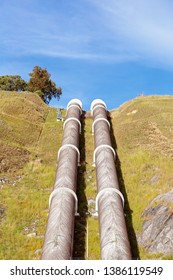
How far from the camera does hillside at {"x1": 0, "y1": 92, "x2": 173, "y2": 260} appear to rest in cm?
2617

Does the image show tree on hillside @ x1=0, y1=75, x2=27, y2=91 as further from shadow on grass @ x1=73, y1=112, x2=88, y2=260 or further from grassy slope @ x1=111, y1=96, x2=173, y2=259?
shadow on grass @ x1=73, y1=112, x2=88, y2=260

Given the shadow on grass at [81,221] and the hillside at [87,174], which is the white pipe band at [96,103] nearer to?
the hillside at [87,174]

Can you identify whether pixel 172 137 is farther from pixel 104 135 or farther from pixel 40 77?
pixel 40 77

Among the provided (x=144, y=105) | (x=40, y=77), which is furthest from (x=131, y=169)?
(x=40, y=77)

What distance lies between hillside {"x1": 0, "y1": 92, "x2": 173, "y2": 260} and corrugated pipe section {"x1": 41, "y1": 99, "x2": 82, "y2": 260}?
240 centimetres

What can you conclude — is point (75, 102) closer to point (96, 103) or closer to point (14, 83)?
point (96, 103)

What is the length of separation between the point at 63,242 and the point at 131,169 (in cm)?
1715

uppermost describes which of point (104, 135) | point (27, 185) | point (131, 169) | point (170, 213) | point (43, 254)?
point (104, 135)

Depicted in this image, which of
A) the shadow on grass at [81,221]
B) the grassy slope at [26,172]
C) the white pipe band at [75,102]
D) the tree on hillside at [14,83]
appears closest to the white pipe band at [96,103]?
the white pipe band at [75,102]

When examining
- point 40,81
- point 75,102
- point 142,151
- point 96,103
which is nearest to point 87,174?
point 142,151

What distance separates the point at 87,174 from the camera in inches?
1464

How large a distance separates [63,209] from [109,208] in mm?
3582

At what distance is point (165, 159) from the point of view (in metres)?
39.3

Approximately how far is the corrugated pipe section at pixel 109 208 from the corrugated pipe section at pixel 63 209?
2.27 metres
